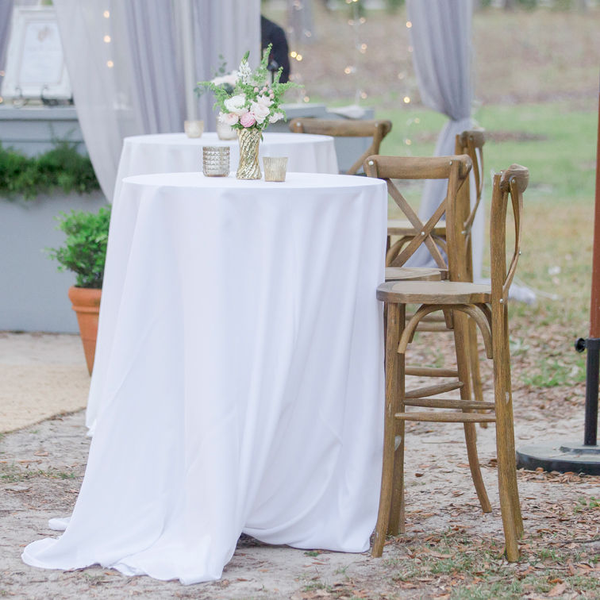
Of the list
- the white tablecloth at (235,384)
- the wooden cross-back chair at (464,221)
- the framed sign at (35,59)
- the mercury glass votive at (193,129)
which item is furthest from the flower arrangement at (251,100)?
the framed sign at (35,59)

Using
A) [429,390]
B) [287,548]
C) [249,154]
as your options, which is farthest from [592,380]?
[249,154]

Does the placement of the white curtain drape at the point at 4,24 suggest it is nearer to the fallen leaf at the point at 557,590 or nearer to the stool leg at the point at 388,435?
the stool leg at the point at 388,435

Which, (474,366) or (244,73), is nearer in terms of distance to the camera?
(244,73)

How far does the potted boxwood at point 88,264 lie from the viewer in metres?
5.00

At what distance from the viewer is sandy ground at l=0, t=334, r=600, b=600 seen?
2.78m

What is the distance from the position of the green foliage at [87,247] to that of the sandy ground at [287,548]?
58cm

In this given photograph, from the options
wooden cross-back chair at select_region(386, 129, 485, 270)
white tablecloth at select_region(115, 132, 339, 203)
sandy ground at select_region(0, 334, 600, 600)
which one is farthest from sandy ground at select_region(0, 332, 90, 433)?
wooden cross-back chair at select_region(386, 129, 485, 270)

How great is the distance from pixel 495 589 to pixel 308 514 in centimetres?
55

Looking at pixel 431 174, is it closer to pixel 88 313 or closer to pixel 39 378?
pixel 88 313

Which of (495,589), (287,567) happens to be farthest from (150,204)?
(495,589)

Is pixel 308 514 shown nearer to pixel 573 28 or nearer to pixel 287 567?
pixel 287 567

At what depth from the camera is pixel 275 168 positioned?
316 cm

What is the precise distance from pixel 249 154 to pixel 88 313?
1979 mm

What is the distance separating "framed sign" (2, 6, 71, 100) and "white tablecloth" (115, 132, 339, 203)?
5.53 ft
